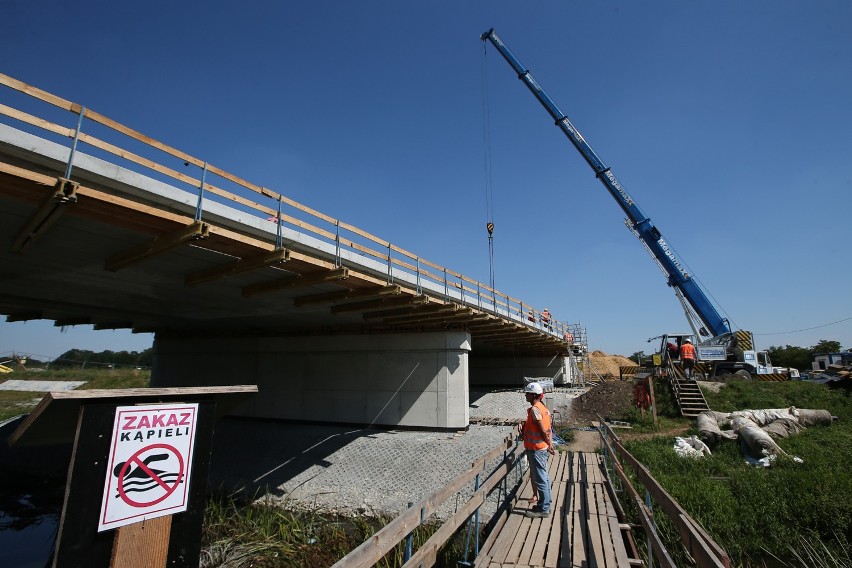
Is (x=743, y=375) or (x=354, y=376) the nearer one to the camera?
(x=354, y=376)

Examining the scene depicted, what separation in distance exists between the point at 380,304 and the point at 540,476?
7763 millimetres

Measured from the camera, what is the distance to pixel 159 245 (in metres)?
7.72

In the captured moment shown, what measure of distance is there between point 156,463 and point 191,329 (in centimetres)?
1983

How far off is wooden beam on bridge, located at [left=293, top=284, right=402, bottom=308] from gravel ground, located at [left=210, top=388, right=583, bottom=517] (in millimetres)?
4795

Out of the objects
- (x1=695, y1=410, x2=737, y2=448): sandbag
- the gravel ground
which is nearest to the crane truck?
(x1=695, y1=410, x2=737, y2=448): sandbag

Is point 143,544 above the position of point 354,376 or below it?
below

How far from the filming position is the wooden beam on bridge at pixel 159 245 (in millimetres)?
7016

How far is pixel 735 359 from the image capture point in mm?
25234

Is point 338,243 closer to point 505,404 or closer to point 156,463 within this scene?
point 156,463

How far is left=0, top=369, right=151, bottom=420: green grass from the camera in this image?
1139 inches

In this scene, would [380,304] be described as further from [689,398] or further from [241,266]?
[689,398]

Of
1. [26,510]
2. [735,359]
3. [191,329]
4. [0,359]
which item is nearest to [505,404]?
[735,359]

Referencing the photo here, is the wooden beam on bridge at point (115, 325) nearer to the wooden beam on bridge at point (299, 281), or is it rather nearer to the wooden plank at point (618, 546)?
the wooden beam on bridge at point (299, 281)

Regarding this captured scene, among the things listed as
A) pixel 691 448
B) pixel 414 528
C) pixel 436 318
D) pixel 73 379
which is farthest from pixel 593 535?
pixel 73 379
